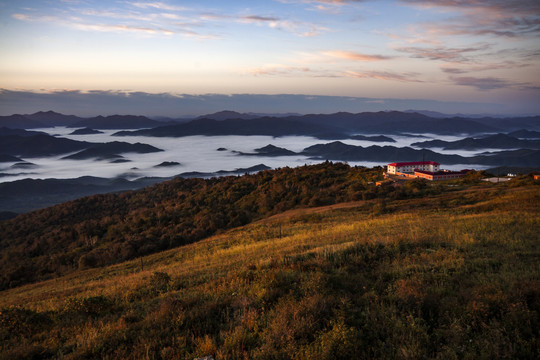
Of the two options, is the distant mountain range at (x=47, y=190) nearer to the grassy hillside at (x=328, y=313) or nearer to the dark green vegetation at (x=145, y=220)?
the dark green vegetation at (x=145, y=220)

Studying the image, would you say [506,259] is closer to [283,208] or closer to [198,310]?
[198,310]

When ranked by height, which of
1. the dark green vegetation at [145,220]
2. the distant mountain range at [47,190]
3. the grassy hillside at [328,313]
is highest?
the grassy hillside at [328,313]

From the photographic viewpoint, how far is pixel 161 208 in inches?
1832

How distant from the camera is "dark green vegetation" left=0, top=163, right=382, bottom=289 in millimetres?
26594

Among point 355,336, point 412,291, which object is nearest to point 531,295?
point 412,291

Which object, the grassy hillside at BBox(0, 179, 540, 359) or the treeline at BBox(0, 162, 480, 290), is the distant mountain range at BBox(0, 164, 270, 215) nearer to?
the treeline at BBox(0, 162, 480, 290)

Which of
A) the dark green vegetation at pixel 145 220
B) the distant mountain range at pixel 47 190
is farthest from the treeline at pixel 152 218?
the distant mountain range at pixel 47 190

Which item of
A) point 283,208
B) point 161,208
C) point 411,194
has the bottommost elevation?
point 161,208

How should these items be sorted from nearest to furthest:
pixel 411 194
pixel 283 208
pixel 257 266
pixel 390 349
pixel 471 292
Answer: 1. pixel 390 349
2. pixel 471 292
3. pixel 257 266
4. pixel 411 194
5. pixel 283 208

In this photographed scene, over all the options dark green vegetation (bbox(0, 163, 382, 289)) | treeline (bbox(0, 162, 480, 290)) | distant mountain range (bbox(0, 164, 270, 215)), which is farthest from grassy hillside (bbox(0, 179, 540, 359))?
distant mountain range (bbox(0, 164, 270, 215))

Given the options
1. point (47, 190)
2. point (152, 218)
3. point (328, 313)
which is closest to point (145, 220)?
point (152, 218)

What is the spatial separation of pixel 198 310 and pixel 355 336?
2.80m

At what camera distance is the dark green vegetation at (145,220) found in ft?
87.2

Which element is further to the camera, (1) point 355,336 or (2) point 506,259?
(2) point 506,259
